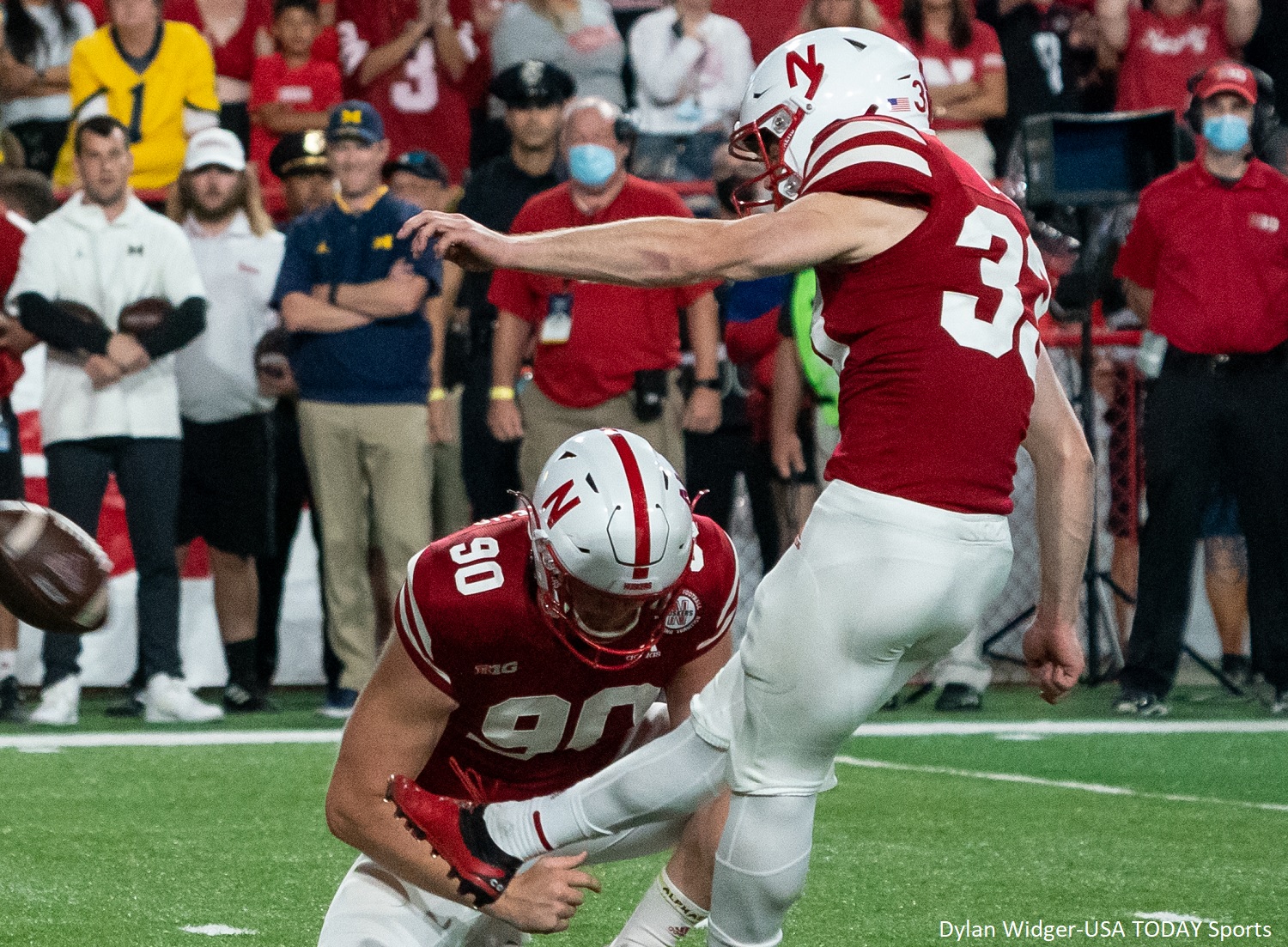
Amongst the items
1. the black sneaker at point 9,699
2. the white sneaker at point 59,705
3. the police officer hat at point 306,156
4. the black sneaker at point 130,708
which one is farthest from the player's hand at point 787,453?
the black sneaker at point 9,699

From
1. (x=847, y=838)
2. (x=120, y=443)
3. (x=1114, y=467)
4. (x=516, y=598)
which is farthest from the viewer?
(x=1114, y=467)

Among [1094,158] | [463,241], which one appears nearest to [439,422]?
[1094,158]

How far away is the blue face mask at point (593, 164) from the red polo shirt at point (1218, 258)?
6.48ft

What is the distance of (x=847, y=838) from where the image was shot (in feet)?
16.8

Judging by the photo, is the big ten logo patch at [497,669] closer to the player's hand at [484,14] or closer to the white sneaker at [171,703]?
the white sneaker at [171,703]

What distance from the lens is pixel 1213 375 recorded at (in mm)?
7172

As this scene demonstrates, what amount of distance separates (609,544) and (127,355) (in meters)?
4.30

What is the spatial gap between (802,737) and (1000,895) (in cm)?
146

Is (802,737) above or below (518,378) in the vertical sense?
above

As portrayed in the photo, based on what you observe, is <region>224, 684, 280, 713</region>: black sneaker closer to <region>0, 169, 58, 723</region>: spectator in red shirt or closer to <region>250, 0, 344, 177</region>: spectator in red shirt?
<region>0, 169, 58, 723</region>: spectator in red shirt

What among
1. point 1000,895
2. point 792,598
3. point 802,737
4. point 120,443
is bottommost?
point 1000,895

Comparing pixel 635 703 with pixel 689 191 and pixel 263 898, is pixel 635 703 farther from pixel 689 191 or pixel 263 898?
pixel 689 191

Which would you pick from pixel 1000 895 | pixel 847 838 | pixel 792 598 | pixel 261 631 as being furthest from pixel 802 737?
pixel 261 631

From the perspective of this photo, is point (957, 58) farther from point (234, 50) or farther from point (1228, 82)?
point (234, 50)
